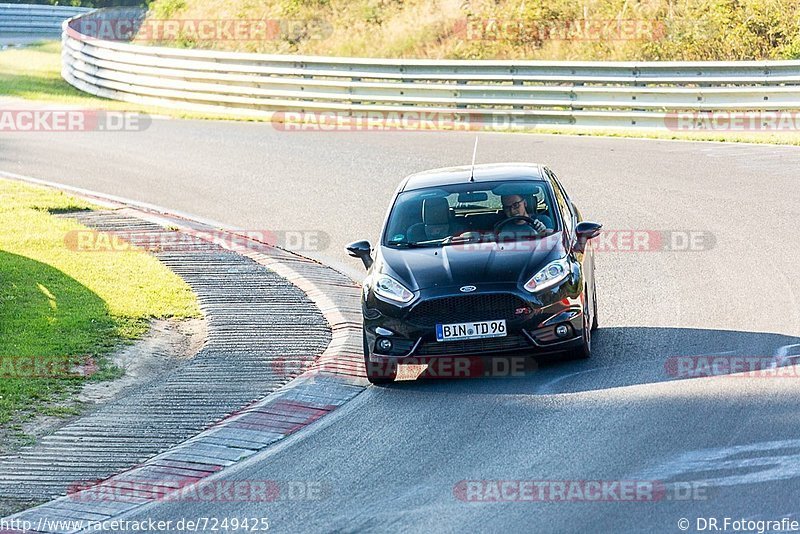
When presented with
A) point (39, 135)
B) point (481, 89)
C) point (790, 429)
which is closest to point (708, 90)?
point (481, 89)

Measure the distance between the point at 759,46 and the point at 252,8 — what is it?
17.6 meters

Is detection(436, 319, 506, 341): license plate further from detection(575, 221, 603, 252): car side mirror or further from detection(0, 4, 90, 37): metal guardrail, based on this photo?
detection(0, 4, 90, 37): metal guardrail

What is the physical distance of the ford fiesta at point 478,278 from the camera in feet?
33.6

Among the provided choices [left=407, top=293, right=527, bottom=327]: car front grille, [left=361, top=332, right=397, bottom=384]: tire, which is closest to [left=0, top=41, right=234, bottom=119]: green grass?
[left=361, top=332, right=397, bottom=384]: tire

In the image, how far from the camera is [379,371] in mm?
10453

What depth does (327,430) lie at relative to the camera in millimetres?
9289

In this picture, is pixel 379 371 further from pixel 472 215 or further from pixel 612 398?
pixel 612 398

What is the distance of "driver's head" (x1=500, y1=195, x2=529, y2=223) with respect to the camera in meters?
11.4

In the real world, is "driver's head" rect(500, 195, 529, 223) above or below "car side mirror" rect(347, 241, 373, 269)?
above

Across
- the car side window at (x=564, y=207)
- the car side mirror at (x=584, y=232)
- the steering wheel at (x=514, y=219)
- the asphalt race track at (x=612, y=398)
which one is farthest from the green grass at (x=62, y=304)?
the car side mirror at (x=584, y=232)

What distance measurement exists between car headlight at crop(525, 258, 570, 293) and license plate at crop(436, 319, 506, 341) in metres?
0.41

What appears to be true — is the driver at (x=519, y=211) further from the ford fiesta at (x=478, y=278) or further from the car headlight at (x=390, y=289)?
the car headlight at (x=390, y=289)

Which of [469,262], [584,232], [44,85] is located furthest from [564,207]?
[44,85]

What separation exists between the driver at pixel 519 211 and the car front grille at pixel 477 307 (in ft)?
3.66
